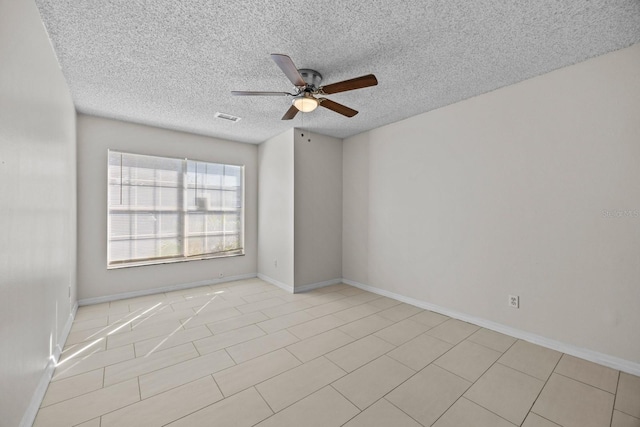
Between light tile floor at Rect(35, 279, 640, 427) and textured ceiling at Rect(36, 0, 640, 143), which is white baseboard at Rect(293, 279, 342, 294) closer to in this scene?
light tile floor at Rect(35, 279, 640, 427)

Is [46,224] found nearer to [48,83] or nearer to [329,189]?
[48,83]

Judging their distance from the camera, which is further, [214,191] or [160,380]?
[214,191]

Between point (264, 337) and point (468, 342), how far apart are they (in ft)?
6.73

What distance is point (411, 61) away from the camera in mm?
2365

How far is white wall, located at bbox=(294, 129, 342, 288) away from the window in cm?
136

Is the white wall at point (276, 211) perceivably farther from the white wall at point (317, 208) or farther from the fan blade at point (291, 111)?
the fan blade at point (291, 111)

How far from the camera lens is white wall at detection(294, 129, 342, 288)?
4.32 metres

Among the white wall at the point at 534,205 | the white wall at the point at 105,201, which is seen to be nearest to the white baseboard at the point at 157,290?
the white wall at the point at 105,201

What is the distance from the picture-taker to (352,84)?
2.19 metres

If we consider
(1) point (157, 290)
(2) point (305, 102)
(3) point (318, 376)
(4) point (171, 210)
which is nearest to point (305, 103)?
(2) point (305, 102)

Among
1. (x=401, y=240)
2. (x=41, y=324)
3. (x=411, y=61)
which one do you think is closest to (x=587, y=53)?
(x=411, y=61)

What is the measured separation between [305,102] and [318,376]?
2.38 m

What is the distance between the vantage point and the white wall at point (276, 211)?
4336 millimetres

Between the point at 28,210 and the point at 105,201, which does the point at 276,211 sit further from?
the point at 28,210
